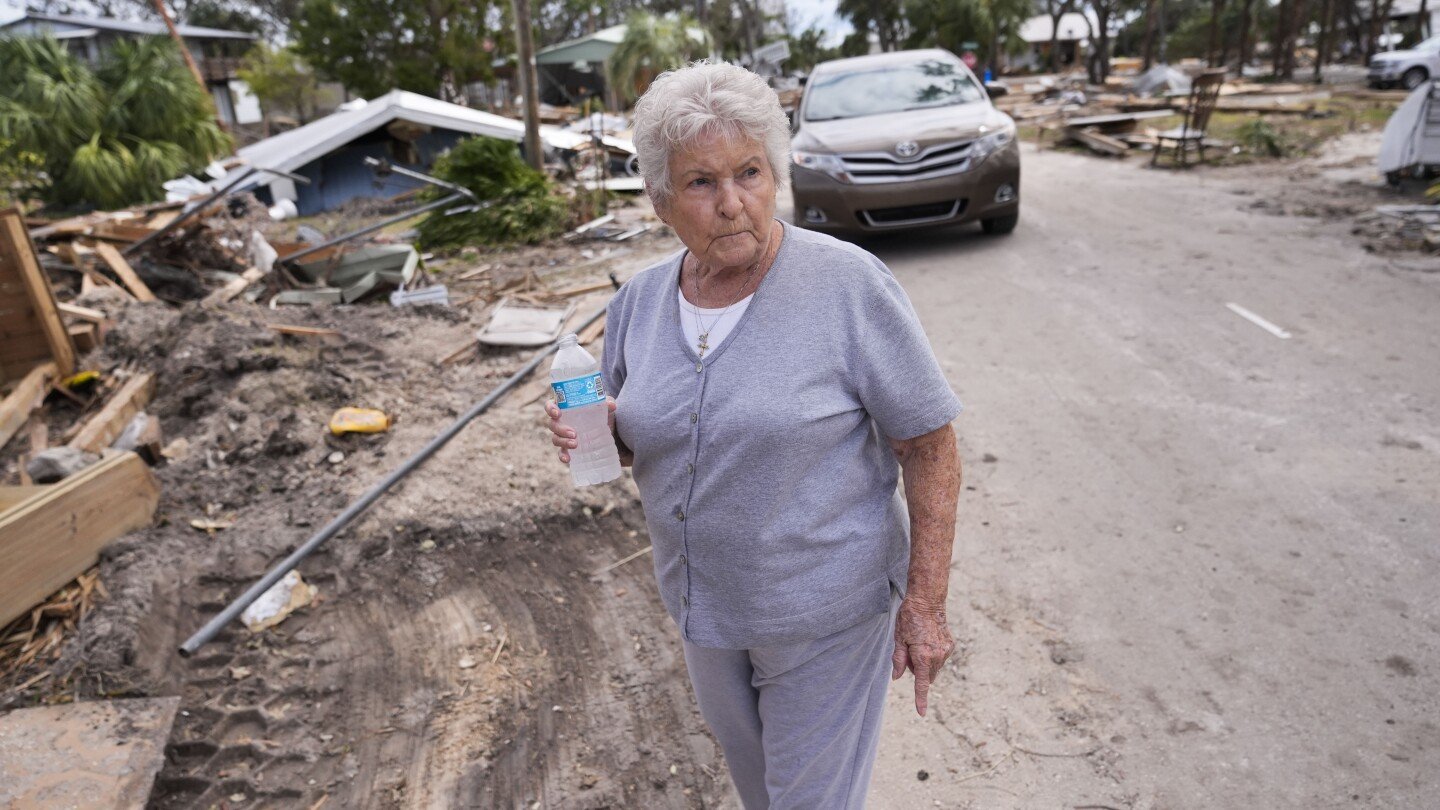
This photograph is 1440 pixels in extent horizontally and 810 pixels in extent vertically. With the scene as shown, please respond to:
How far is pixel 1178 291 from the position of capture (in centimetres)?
750

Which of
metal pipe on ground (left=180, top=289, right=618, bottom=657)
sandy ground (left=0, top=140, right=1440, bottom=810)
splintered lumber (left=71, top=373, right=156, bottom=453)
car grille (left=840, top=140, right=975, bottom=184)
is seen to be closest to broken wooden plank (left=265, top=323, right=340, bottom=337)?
sandy ground (left=0, top=140, right=1440, bottom=810)

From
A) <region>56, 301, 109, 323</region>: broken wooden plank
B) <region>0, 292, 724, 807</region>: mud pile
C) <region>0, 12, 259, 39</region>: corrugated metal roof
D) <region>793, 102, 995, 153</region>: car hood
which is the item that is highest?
<region>0, 12, 259, 39</region>: corrugated metal roof

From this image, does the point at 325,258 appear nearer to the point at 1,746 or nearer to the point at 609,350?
the point at 1,746

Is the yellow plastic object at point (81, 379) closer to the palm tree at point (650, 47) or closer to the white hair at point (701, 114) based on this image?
the white hair at point (701, 114)

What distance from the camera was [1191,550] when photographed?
3.95 m

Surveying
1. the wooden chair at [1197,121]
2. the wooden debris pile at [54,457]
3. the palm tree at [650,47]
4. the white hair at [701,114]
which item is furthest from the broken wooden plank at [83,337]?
the palm tree at [650,47]

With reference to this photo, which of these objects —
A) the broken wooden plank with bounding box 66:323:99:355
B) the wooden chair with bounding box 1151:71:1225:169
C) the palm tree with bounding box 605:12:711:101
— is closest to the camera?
the broken wooden plank with bounding box 66:323:99:355

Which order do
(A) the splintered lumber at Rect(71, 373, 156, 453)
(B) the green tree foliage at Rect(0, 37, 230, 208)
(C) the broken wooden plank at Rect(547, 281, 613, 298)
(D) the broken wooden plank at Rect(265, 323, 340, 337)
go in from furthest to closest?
(B) the green tree foliage at Rect(0, 37, 230, 208)
(C) the broken wooden plank at Rect(547, 281, 613, 298)
(D) the broken wooden plank at Rect(265, 323, 340, 337)
(A) the splintered lumber at Rect(71, 373, 156, 453)

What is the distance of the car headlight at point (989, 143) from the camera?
8.99 metres

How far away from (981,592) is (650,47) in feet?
93.8

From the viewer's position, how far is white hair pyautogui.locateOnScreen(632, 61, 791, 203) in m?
1.87

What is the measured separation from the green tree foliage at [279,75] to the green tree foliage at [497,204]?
2599 centimetres

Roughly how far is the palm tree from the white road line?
24.5 m

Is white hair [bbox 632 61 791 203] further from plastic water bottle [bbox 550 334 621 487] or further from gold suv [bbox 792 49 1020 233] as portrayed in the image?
gold suv [bbox 792 49 1020 233]
